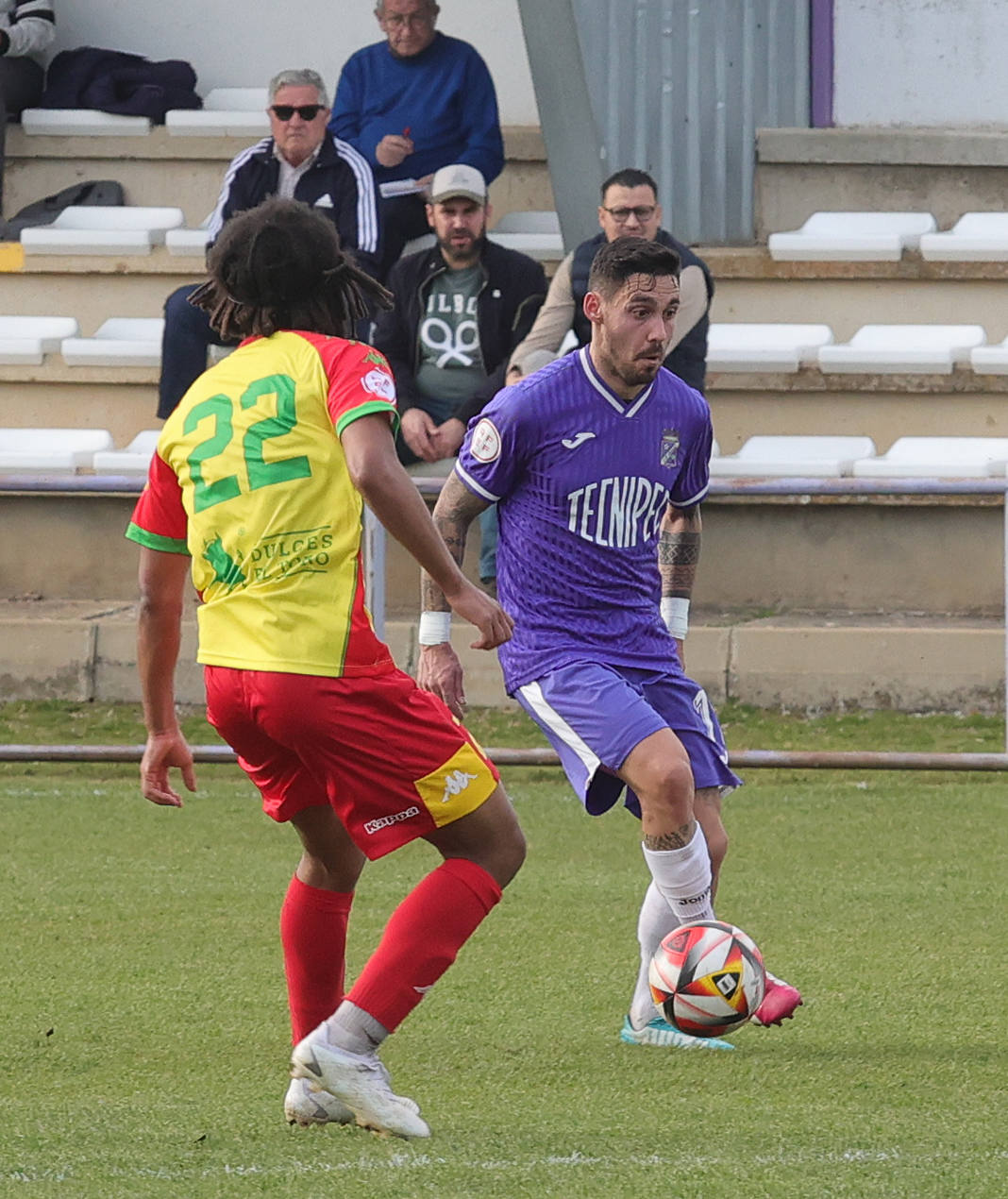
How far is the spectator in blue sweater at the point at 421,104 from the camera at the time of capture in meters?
11.0

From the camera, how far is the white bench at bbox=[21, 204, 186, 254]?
39.1 feet

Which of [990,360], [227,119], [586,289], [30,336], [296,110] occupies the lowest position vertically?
[990,360]

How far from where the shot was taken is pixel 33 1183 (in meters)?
3.46

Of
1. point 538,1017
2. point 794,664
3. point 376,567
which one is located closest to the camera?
point 538,1017

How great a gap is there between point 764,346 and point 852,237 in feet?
3.28

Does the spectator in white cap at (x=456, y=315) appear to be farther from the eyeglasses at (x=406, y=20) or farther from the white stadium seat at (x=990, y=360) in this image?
the white stadium seat at (x=990, y=360)

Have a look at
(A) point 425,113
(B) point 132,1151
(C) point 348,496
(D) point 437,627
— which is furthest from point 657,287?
(A) point 425,113

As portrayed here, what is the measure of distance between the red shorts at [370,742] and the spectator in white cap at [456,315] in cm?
564

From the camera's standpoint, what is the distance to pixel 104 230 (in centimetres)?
1209

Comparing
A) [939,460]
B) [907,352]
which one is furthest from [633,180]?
[907,352]

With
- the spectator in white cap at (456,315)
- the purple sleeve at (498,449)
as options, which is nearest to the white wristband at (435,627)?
the purple sleeve at (498,449)

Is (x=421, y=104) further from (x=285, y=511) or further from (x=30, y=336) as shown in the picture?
(x=285, y=511)

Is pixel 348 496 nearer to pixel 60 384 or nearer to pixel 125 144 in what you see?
pixel 60 384

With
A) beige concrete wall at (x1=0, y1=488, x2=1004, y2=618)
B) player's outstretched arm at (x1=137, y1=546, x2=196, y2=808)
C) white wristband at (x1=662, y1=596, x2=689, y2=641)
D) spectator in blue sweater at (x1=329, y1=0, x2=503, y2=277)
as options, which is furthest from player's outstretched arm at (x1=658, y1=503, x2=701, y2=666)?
spectator in blue sweater at (x1=329, y1=0, x2=503, y2=277)
